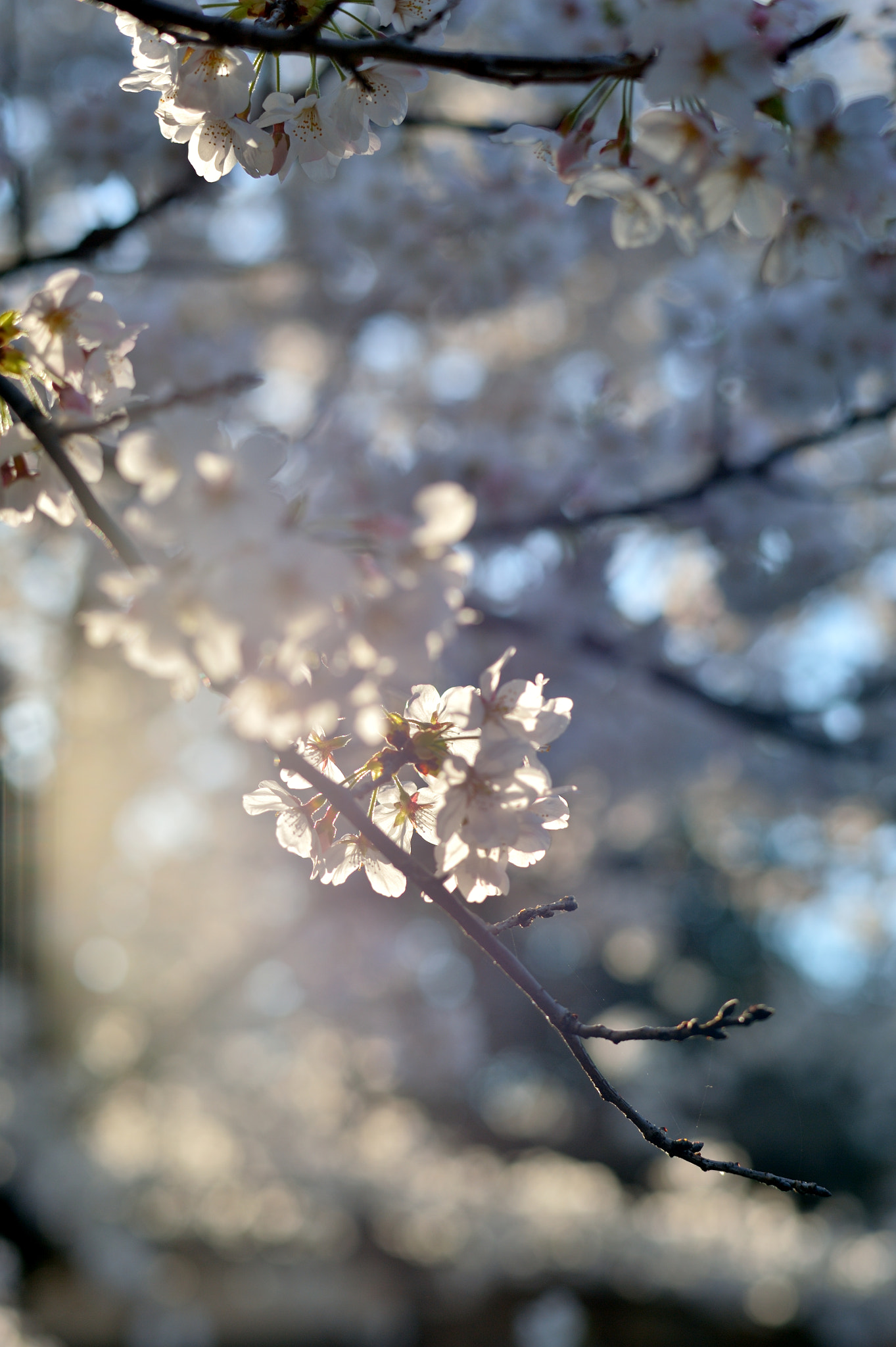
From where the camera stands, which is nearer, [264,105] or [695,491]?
[264,105]

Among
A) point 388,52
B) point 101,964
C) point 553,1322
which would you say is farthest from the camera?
point 101,964

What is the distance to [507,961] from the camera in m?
0.73

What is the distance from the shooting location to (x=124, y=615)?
0.70 metres

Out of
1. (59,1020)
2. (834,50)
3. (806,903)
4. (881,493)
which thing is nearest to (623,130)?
(834,50)

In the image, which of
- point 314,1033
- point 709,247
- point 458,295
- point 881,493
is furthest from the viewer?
point 314,1033

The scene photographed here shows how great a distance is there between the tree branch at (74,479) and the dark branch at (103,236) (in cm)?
114

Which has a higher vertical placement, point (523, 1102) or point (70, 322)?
point (70, 322)

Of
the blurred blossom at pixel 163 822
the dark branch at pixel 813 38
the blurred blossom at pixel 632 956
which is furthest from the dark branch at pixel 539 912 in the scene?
the blurred blossom at pixel 632 956

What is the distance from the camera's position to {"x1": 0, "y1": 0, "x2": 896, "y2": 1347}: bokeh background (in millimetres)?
3092

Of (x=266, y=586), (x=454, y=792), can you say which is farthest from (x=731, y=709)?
(x=266, y=586)

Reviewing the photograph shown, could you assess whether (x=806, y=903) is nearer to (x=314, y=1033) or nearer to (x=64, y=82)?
(x=314, y=1033)

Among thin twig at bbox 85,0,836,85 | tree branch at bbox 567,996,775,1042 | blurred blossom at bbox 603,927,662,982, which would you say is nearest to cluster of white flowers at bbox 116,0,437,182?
thin twig at bbox 85,0,836,85

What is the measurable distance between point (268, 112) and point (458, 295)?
255 cm

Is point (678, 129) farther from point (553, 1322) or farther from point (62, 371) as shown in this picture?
point (553, 1322)
